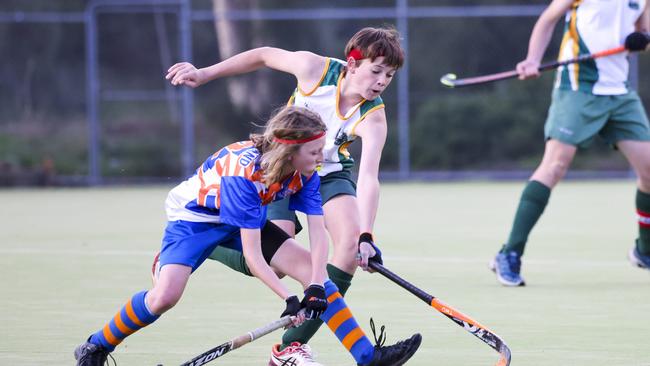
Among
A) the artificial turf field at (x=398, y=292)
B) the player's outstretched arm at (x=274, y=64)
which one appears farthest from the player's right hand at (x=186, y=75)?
the artificial turf field at (x=398, y=292)

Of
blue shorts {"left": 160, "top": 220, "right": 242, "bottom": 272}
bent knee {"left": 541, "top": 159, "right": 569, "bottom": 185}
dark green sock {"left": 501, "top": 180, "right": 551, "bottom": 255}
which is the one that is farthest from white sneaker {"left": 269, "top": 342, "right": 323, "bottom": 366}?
bent knee {"left": 541, "top": 159, "right": 569, "bottom": 185}

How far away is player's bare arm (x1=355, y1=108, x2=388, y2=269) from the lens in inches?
182

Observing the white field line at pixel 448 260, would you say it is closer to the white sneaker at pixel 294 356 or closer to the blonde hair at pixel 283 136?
the white sneaker at pixel 294 356

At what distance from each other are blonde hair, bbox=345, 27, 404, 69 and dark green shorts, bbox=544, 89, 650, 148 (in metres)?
1.82

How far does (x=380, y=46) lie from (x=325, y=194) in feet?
2.00

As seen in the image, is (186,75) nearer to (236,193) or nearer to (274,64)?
(274,64)

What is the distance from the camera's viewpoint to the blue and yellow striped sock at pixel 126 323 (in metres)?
4.19

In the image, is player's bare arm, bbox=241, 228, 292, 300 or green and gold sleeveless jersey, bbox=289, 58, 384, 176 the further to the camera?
green and gold sleeveless jersey, bbox=289, 58, 384, 176

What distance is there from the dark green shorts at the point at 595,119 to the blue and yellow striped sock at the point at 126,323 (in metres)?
2.88

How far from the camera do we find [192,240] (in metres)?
4.31

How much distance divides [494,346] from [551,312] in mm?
1218

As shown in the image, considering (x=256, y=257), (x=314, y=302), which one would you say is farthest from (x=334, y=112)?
(x=314, y=302)

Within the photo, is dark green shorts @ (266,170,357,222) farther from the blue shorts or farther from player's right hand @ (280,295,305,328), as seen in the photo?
player's right hand @ (280,295,305,328)

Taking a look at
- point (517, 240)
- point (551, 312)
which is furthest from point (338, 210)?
point (517, 240)
